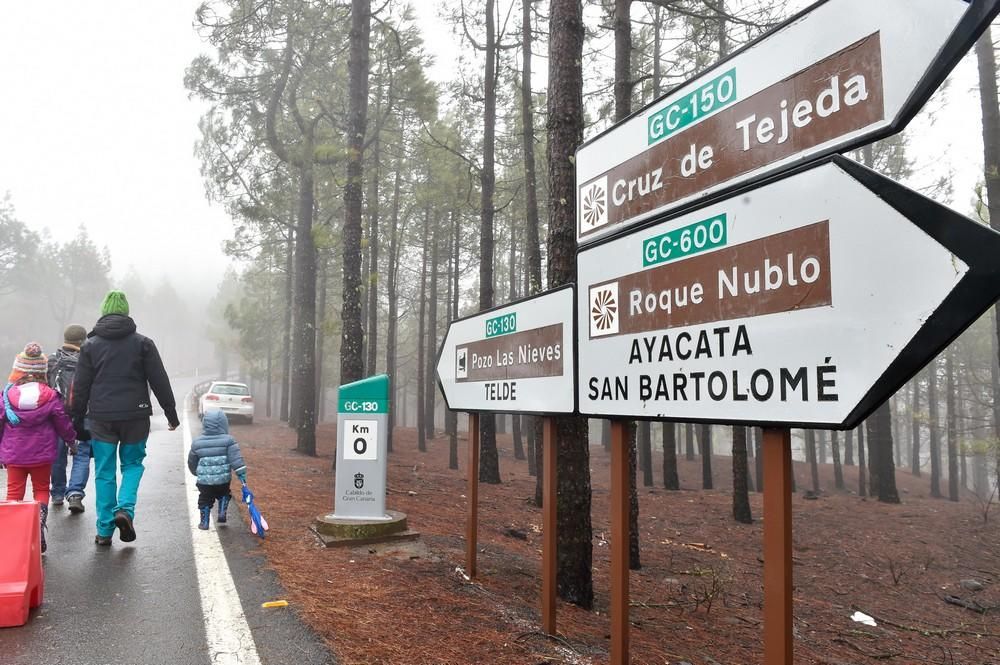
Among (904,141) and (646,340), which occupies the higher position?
(904,141)

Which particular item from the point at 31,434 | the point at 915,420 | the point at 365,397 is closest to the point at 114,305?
the point at 31,434

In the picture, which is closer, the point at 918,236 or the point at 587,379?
the point at 918,236

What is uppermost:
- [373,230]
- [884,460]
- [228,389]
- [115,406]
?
[373,230]

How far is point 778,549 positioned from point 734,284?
42.4 inches

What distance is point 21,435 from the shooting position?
531 cm

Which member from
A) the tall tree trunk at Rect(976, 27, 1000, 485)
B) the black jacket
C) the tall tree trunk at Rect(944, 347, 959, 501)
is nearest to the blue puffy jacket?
the black jacket

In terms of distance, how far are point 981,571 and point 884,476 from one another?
8030mm

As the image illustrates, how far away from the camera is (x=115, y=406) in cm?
530

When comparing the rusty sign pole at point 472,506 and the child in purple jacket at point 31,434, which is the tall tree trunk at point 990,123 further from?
the child in purple jacket at point 31,434

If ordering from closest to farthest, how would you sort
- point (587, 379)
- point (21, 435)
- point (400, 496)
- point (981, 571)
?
1. point (587, 379)
2. point (21, 435)
3. point (400, 496)
4. point (981, 571)

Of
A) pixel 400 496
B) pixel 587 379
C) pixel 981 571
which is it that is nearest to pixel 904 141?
pixel 981 571

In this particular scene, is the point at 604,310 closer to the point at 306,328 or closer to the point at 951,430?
the point at 306,328

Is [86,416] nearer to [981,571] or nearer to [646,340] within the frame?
[646,340]

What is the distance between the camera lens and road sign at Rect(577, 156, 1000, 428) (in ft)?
5.80
